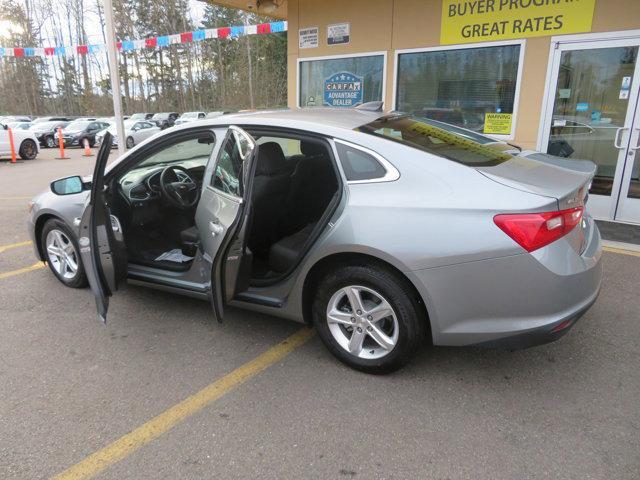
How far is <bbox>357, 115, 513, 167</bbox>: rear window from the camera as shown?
9.25 ft

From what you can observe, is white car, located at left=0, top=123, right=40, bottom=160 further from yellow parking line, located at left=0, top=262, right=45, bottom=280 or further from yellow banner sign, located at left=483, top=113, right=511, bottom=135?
yellow banner sign, located at left=483, top=113, right=511, bottom=135

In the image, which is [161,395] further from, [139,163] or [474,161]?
[474,161]

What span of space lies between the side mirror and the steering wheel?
2.00ft

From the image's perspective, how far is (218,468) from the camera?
219 cm

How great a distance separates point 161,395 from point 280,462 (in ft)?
2.94

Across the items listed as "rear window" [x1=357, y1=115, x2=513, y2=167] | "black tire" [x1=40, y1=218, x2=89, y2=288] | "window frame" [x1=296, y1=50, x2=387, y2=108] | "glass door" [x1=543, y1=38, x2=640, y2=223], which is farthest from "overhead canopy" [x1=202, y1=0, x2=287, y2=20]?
"rear window" [x1=357, y1=115, x2=513, y2=167]

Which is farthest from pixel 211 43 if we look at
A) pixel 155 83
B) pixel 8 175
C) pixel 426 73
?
pixel 426 73

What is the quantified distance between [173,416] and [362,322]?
1.15 m

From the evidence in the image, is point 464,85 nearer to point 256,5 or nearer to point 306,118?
point 256,5

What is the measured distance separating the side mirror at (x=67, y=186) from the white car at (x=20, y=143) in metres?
13.8

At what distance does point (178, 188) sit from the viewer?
4109 millimetres

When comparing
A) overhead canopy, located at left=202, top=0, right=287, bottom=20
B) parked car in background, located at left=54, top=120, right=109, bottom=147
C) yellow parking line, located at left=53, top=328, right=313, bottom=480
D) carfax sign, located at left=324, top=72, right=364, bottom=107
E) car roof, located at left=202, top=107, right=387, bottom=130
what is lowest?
parked car in background, located at left=54, top=120, right=109, bottom=147

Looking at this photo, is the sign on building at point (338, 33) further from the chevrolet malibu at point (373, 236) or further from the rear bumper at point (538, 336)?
the rear bumper at point (538, 336)

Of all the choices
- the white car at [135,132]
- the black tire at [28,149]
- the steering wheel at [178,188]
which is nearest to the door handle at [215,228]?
the steering wheel at [178,188]
